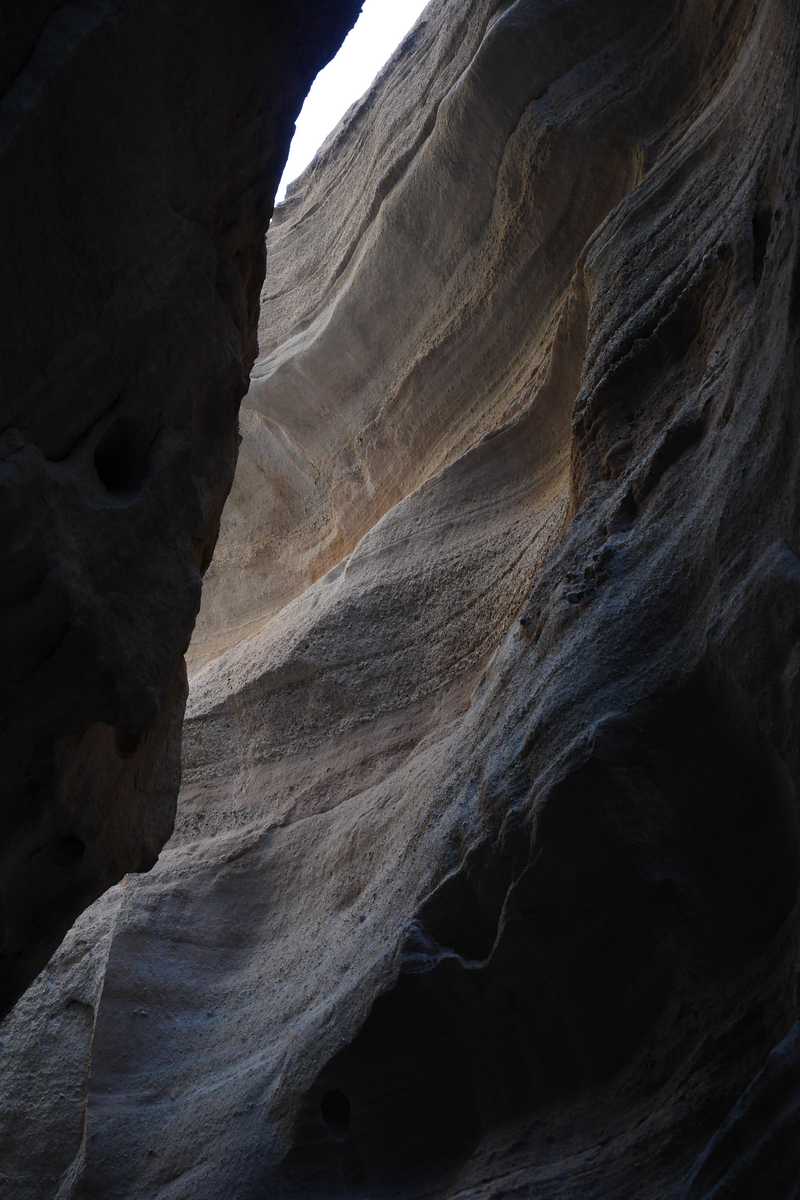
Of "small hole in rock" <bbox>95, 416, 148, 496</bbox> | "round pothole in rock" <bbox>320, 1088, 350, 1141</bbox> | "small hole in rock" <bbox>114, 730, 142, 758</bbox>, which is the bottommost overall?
"round pothole in rock" <bbox>320, 1088, 350, 1141</bbox>

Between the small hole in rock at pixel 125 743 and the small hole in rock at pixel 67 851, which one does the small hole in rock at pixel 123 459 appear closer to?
the small hole in rock at pixel 125 743

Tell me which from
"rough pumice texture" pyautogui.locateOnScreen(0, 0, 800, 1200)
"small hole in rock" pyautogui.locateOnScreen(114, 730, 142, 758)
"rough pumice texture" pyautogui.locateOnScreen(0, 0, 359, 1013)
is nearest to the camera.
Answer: "rough pumice texture" pyautogui.locateOnScreen(0, 0, 359, 1013)

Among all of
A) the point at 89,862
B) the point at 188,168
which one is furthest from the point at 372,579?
the point at 188,168

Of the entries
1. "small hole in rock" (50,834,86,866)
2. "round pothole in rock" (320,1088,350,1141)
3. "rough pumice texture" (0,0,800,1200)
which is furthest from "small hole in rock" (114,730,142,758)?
"round pothole in rock" (320,1088,350,1141)

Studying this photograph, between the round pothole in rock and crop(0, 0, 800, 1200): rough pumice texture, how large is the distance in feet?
0.08

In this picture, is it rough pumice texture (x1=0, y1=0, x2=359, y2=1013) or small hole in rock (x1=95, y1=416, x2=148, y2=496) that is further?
small hole in rock (x1=95, y1=416, x2=148, y2=496)

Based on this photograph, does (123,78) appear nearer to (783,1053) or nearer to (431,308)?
(783,1053)

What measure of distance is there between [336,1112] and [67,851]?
175 centimetres

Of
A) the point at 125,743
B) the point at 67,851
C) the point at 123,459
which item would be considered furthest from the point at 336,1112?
the point at 123,459

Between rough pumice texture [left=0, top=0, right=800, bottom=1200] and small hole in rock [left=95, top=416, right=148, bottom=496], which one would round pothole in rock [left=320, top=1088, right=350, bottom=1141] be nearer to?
rough pumice texture [left=0, top=0, right=800, bottom=1200]

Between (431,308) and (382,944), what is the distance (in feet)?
19.6

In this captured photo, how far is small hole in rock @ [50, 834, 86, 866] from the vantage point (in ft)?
14.5

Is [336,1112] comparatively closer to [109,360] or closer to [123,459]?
[123,459]

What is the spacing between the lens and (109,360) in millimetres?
3703
